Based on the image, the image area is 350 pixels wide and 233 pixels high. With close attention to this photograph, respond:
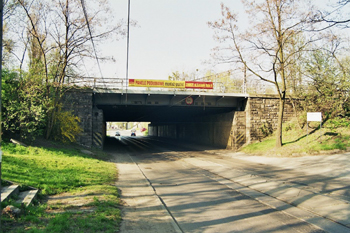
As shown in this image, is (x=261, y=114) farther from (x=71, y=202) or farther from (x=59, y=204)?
(x=59, y=204)

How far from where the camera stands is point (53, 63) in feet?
71.1

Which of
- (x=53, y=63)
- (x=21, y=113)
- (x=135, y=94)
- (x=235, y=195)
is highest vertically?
(x=53, y=63)

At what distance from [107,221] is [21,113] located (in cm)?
1331

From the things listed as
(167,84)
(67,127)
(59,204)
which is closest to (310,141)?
(167,84)

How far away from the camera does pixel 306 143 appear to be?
795 inches

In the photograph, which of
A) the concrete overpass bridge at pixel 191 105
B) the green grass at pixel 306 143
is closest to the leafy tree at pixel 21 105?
the concrete overpass bridge at pixel 191 105

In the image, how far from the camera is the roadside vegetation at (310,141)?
60.5 ft

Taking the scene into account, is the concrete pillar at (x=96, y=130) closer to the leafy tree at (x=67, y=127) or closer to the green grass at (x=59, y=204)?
the leafy tree at (x=67, y=127)

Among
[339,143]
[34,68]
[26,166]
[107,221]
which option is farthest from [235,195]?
[34,68]

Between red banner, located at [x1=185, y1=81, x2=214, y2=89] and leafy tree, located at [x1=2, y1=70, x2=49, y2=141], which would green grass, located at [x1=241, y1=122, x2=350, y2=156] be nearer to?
red banner, located at [x1=185, y1=81, x2=214, y2=89]

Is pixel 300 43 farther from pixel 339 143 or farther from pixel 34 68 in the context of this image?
pixel 34 68

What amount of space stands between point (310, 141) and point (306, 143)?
476 mm

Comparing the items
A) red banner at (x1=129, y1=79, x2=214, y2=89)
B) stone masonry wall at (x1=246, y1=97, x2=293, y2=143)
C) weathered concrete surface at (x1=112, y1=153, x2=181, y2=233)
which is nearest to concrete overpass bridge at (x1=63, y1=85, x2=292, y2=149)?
stone masonry wall at (x1=246, y1=97, x2=293, y2=143)

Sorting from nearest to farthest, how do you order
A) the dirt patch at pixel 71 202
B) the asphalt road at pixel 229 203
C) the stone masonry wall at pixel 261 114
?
1. the asphalt road at pixel 229 203
2. the dirt patch at pixel 71 202
3. the stone masonry wall at pixel 261 114
